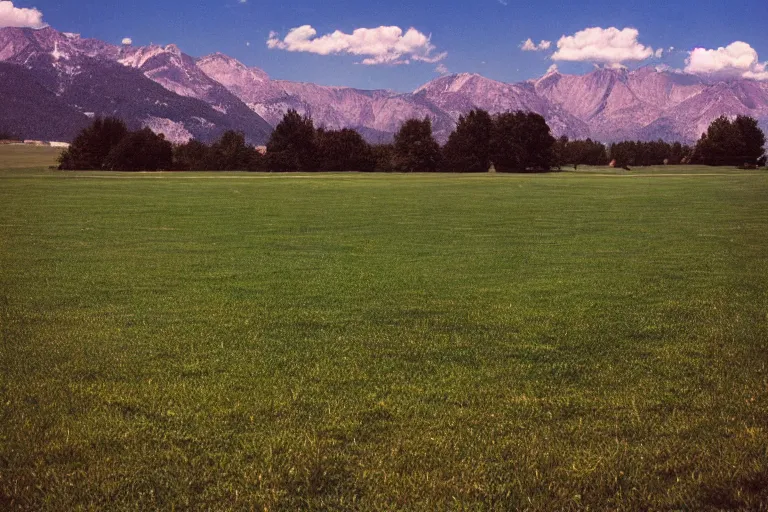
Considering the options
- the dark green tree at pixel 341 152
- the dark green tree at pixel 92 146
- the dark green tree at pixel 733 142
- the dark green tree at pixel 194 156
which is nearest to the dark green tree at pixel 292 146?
the dark green tree at pixel 341 152

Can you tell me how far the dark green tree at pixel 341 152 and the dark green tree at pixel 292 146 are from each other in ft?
5.55

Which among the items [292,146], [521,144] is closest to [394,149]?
[292,146]

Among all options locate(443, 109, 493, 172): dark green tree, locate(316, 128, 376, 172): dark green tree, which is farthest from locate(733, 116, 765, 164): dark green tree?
locate(316, 128, 376, 172): dark green tree

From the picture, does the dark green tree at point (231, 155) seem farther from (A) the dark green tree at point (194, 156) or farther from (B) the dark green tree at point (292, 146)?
(B) the dark green tree at point (292, 146)

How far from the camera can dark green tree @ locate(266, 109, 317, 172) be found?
112688 mm

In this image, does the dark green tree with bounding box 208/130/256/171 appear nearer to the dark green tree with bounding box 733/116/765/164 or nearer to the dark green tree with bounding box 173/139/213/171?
the dark green tree with bounding box 173/139/213/171

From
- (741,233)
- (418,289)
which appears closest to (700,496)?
(418,289)

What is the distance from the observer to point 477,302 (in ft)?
39.7

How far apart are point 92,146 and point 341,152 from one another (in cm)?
4320

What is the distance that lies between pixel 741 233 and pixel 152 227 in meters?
22.7

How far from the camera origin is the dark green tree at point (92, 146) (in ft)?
348

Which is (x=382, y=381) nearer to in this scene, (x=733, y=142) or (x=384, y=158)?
(x=384, y=158)

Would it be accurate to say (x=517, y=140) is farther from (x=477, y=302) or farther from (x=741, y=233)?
(x=477, y=302)

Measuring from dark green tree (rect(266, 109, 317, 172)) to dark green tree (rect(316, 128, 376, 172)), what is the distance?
1.69 metres
